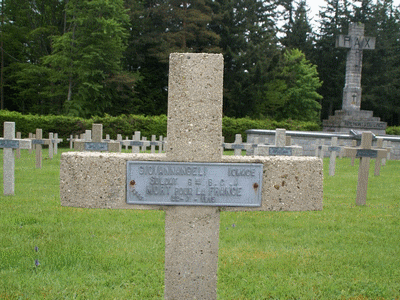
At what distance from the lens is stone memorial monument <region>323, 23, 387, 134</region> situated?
26.5 metres

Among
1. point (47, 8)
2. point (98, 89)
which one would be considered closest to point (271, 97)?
point (98, 89)

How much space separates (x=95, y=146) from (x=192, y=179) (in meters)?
5.25

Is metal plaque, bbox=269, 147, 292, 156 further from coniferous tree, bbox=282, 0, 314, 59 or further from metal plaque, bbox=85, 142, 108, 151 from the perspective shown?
coniferous tree, bbox=282, 0, 314, 59

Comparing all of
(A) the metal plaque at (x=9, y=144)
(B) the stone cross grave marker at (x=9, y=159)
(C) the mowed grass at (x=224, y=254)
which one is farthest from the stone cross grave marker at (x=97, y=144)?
(C) the mowed grass at (x=224, y=254)

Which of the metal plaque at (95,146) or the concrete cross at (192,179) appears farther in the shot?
the metal plaque at (95,146)

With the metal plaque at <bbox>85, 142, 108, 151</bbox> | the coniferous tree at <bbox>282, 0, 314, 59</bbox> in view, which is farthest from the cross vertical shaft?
the coniferous tree at <bbox>282, 0, 314, 59</bbox>

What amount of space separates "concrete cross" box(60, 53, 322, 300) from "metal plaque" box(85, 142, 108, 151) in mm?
4960

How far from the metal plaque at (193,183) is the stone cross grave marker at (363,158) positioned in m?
4.59

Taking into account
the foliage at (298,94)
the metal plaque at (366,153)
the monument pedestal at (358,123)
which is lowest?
the metal plaque at (366,153)

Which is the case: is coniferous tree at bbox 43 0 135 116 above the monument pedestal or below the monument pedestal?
Result: above

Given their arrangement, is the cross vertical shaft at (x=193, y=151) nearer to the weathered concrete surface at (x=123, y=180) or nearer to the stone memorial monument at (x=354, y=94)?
the weathered concrete surface at (x=123, y=180)

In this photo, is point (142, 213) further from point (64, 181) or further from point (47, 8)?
point (47, 8)

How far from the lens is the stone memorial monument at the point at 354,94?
26469 mm

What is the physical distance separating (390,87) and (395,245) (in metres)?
41.1
